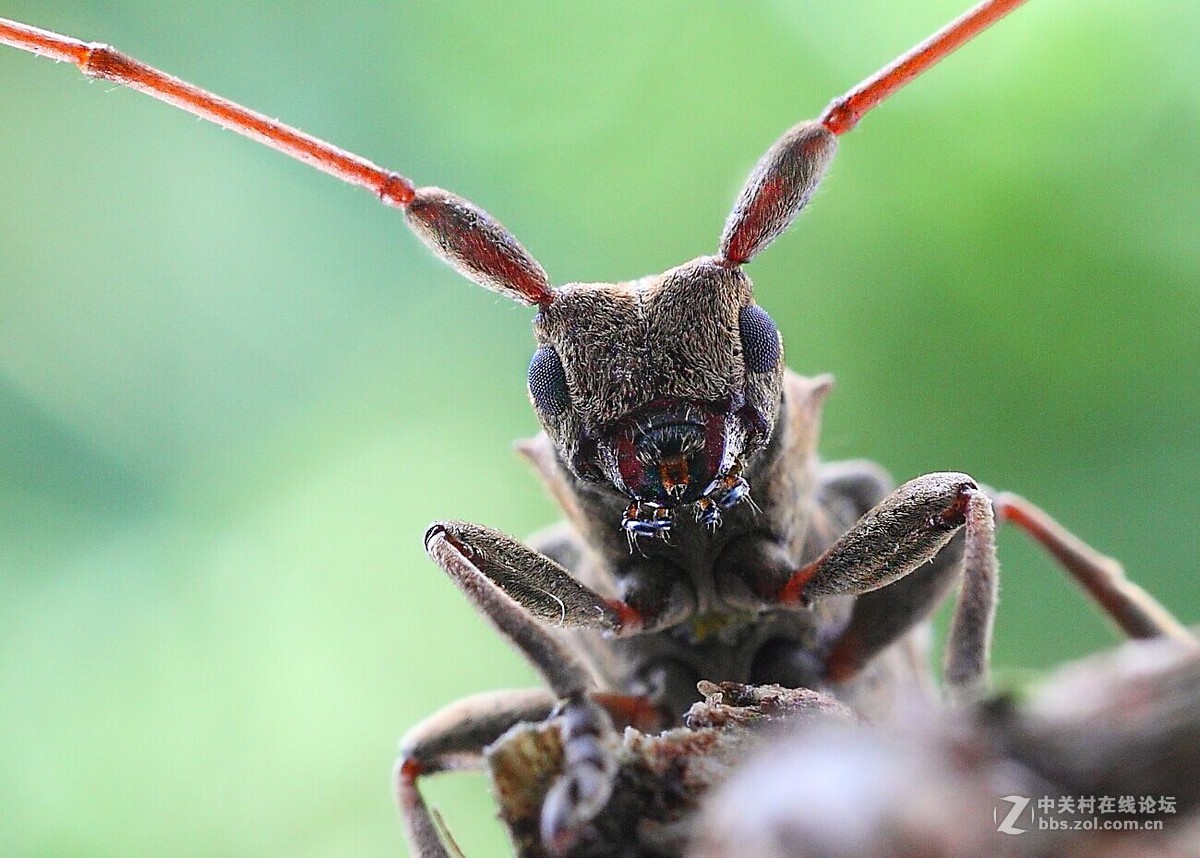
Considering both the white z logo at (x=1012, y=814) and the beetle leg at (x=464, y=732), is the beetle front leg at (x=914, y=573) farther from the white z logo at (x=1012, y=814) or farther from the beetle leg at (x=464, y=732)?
the white z logo at (x=1012, y=814)

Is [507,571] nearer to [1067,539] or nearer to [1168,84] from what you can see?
[1067,539]

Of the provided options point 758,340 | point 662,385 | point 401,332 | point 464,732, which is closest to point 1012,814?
point 662,385

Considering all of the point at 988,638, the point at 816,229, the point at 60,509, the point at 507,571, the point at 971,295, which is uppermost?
the point at 816,229

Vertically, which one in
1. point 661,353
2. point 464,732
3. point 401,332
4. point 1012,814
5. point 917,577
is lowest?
point 1012,814

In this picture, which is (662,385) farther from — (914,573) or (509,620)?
(914,573)

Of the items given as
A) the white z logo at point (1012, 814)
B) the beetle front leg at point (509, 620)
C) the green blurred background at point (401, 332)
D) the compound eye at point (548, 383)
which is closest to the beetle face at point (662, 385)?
the compound eye at point (548, 383)

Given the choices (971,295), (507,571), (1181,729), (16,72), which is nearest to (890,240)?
(971,295)
